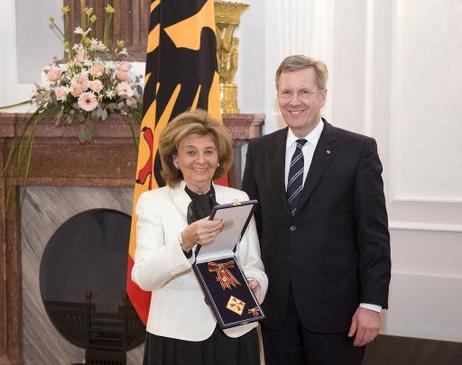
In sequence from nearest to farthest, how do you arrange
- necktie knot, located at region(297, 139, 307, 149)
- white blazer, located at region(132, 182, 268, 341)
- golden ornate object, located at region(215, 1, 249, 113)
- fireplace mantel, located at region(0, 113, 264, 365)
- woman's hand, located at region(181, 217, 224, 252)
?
woman's hand, located at region(181, 217, 224, 252) < white blazer, located at region(132, 182, 268, 341) < necktie knot, located at region(297, 139, 307, 149) < golden ornate object, located at region(215, 1, 249, 113) < fireplace mantel, located at region(0, 113, 264, 365)

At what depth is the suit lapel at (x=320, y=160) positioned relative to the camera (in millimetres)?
2516

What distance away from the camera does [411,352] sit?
4.34 meters

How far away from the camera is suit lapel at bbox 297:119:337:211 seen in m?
2.52

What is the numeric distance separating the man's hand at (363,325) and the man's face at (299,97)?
0.70 meters

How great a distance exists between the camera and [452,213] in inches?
180

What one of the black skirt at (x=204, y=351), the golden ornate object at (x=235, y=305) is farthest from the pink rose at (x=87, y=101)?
the golden ornate object at (x=235, y=305)

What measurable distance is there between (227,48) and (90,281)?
1.67 meters

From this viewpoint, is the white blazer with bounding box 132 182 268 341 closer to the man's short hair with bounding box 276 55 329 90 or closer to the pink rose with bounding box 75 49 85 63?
the man's short hair with bounding box 276 55 329 90

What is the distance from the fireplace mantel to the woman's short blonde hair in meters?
1.39

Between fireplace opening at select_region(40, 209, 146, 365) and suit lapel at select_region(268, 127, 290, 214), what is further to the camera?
fireplace opening at select_region(40, 209, 146, 365)

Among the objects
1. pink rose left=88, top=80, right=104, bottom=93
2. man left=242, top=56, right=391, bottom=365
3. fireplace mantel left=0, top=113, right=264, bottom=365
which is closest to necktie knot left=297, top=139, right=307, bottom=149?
man left=242, top=56, right=391, bottom=365

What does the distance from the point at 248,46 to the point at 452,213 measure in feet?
5.56

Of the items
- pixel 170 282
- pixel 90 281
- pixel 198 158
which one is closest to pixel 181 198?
pixel 198 158

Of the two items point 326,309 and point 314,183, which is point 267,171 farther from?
point 326,309
